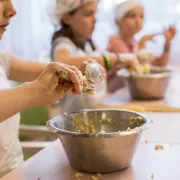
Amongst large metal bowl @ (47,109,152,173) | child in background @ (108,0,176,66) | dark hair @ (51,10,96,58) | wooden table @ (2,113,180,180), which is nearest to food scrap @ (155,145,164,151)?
wooden table @ (2,113,180,180)

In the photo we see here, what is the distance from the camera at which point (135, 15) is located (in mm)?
2408

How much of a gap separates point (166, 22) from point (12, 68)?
2037mm

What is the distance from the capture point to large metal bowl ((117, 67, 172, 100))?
4.99ft

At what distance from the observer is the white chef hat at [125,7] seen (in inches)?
93.0

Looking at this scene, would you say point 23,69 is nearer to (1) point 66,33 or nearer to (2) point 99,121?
(2) point 99,121

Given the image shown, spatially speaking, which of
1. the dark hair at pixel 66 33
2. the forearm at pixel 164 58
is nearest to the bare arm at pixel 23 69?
the dark hair at pixel 66 33

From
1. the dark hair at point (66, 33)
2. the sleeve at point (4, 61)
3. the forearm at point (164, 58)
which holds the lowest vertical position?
the forearm at point (164, 58)

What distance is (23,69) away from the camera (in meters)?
1.17

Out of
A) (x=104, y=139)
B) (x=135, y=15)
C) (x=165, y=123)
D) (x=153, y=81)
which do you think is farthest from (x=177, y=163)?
(x=135, y=15)

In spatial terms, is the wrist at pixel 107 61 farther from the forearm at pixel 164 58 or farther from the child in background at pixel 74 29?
the forearm at pixel 164 58

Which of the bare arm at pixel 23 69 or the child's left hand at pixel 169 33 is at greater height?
the bare arm at pixel 23 69

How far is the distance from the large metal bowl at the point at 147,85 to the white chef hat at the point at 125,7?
0.90 m

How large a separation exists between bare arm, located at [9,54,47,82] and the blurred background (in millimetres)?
1646

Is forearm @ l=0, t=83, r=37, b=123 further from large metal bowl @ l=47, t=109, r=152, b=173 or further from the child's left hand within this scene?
the child's left hand
